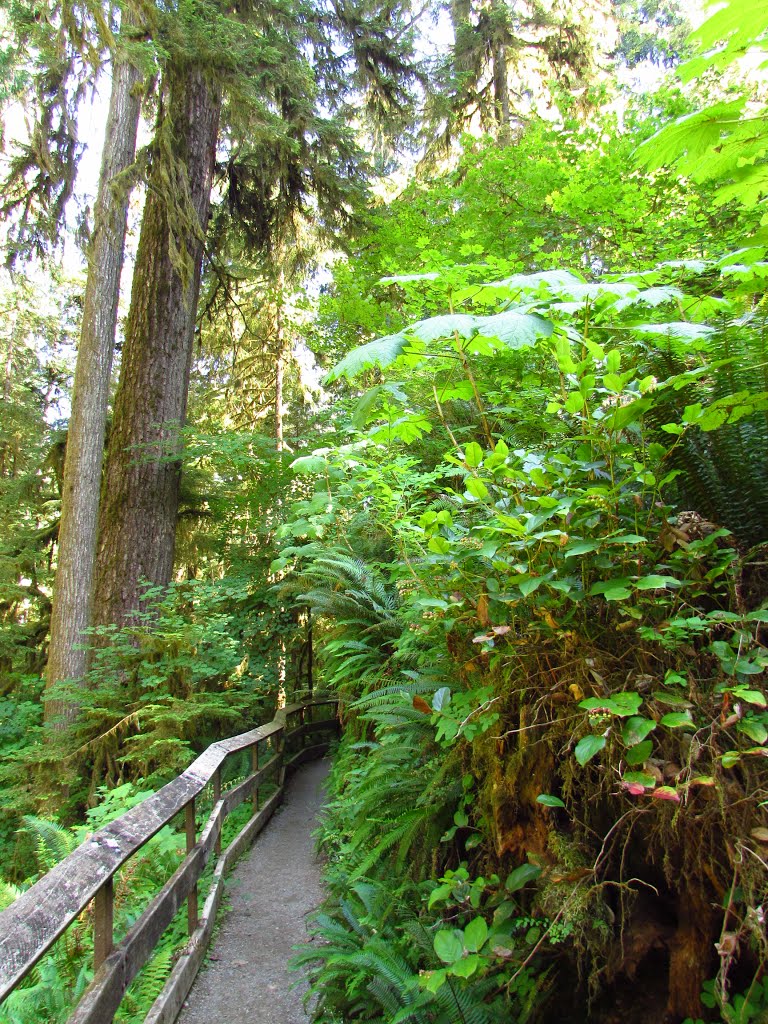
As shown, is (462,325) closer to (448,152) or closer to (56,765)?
(56,765)

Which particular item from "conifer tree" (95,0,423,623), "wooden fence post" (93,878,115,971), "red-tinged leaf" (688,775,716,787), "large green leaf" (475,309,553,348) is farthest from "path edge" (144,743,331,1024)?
"large green leaf" (475,309,553,348)

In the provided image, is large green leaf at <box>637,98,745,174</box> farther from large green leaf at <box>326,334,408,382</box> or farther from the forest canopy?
large green leaf at <box>326,334,408,382</box>

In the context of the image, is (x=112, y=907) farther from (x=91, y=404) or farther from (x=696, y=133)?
(x=91, y=404)

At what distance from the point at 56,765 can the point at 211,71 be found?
8672 mm

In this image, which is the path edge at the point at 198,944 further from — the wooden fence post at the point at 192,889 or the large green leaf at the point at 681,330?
the large green leaf at the point at 681,330

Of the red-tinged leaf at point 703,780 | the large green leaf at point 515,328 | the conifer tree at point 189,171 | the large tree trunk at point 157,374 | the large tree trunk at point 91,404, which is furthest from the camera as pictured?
the large tree trunk at point 157,374

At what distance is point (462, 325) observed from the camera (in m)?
1.69

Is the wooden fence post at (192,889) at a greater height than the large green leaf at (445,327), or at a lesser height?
A: lesser

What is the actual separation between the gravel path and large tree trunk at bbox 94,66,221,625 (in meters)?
4.00

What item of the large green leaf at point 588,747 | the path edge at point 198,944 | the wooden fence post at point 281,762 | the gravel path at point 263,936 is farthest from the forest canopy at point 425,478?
the wooden fence post at point 281,762

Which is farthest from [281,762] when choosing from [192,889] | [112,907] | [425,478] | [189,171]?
[189,171]

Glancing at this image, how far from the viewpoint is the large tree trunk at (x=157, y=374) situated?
8375 millimetres

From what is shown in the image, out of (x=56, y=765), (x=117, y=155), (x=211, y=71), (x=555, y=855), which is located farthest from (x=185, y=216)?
(x=555, y=855)

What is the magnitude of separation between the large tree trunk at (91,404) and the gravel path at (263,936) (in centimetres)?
331
